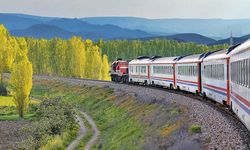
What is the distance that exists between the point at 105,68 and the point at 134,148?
349 feet

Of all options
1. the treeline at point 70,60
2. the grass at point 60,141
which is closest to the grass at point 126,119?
the grass at point 60,141

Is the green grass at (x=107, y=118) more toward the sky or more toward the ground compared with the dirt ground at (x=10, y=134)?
more toward the sky

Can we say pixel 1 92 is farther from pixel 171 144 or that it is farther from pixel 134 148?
pixel 171 144

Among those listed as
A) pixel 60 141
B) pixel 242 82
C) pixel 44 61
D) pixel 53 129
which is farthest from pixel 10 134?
pixel 44 61

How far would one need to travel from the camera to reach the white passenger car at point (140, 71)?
6436 cm

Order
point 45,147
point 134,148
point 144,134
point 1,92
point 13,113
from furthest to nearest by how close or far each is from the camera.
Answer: point 1,92, point 13,113, point 45,147, point 144,134, point 134,148

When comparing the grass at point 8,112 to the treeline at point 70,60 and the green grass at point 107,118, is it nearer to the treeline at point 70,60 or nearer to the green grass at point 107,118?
the green grass at point 107,118

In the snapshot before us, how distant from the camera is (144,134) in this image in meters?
32.2

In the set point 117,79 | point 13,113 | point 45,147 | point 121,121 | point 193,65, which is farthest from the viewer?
point 117,79

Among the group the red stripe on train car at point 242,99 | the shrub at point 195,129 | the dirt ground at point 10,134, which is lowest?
the dirt ground at point 10,134

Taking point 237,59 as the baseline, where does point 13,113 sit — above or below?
below

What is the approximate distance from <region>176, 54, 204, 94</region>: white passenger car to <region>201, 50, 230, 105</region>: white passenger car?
1.87 m

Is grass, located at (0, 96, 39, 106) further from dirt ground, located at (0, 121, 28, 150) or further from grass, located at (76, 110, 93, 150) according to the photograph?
grass, located at (76, 110, 93, 150)

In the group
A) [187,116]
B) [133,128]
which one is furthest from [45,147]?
[187,116]
